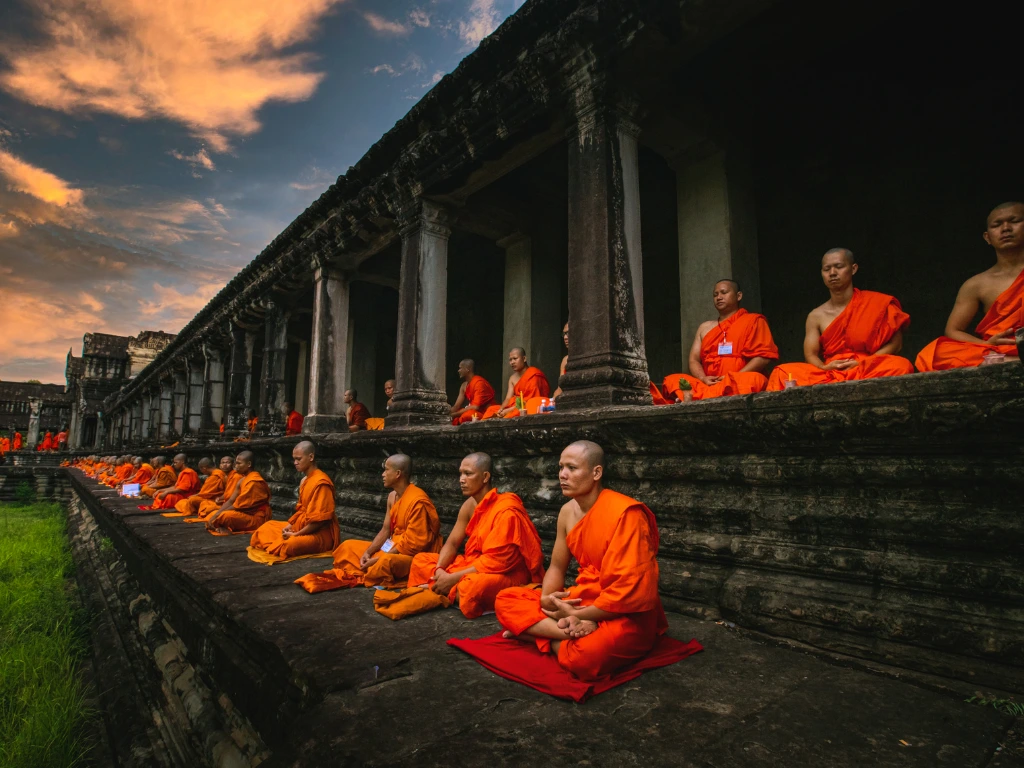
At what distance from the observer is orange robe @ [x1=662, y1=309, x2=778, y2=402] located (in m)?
4.23

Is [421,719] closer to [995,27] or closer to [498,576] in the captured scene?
[498,576]

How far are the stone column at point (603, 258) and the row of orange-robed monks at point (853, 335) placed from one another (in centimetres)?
61

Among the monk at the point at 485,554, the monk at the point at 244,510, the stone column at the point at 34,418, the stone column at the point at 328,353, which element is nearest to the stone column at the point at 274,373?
the stone column at the point at 328,353

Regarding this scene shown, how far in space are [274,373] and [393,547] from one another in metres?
7.72

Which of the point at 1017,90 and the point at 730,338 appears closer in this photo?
the point at 730,338

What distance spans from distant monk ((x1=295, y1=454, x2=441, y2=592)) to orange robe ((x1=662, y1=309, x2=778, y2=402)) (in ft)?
7.07

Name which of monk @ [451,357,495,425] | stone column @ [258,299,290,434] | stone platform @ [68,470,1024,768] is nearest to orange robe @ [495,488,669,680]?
stone platform @ [68,470,1024,768]

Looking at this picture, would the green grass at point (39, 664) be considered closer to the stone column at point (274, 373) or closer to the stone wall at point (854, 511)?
the stone wall at point (854, 511)

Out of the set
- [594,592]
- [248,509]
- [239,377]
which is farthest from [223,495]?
[594,592]

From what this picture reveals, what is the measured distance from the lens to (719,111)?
5789 millimetres

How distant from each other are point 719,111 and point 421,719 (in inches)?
242

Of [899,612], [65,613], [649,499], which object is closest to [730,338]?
[649,499]

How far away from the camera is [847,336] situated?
3.57 m

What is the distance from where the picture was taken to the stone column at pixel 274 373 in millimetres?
10164
